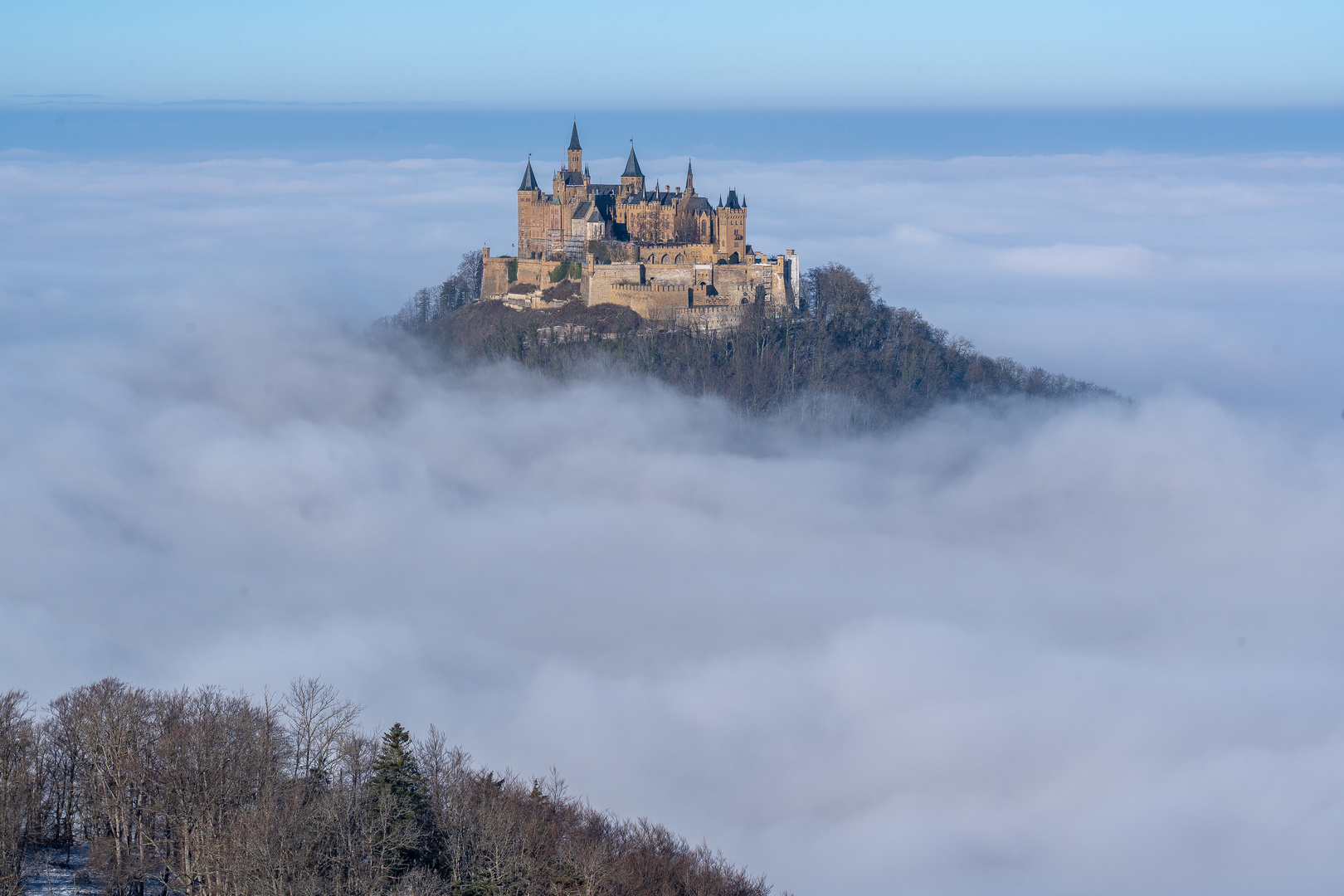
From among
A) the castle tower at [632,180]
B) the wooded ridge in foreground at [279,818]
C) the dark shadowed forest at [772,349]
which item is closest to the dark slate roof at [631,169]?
the castle tower at [632,180]

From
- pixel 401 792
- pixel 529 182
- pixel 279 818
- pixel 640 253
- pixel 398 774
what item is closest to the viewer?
pixel 279 818

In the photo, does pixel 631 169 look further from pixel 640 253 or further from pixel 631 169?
pixel 640 253

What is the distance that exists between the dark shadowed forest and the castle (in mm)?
973

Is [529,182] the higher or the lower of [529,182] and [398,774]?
the higher

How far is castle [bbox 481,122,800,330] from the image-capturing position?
261 feet

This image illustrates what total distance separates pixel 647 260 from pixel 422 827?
54926 millimetres

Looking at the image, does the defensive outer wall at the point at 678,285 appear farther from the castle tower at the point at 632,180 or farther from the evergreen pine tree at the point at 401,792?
the evergreen pine tree at the point at 401,792

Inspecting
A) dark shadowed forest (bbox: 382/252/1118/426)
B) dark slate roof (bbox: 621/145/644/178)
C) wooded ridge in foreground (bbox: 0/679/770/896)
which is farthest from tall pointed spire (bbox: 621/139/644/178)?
wooded ridge in foreground (bbox: 0/679/770/896)

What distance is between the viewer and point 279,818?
26062 millimetres

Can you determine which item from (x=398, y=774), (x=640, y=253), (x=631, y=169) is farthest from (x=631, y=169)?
(x=398, y=774)

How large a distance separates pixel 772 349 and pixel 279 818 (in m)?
59.8

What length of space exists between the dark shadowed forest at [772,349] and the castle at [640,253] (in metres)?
0.97

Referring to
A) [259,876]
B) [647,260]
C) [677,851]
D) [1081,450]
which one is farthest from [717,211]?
[259,876]

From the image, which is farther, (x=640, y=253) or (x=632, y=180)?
(x=632, y=180)
